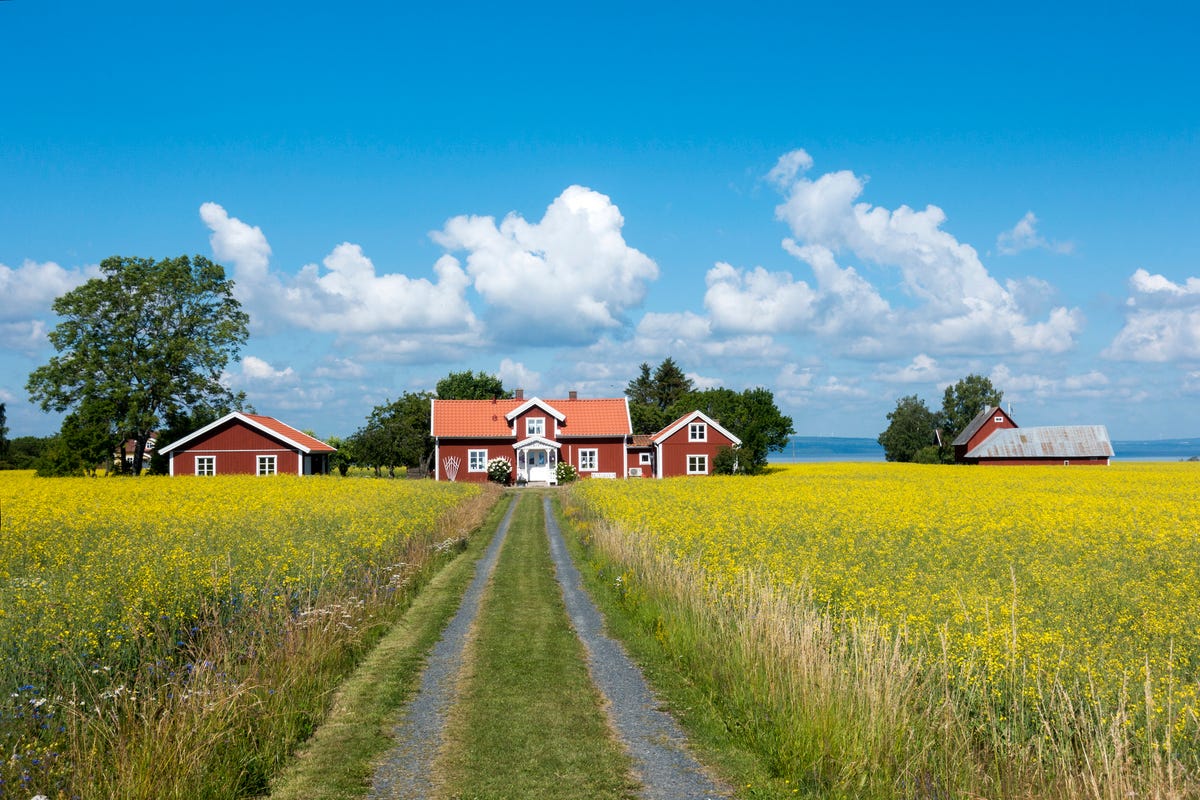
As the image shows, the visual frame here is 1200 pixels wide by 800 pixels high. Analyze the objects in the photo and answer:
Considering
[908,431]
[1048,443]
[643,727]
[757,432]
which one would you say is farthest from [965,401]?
[643,727]

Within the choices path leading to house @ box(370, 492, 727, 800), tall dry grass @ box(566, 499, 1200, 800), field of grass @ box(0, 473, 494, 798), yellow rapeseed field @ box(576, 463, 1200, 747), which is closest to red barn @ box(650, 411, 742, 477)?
yellow rapeseed field @ box(576, 463, 1200, 747)

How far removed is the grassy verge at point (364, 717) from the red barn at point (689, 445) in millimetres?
52121

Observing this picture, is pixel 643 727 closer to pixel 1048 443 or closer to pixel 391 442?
pixel 391 442

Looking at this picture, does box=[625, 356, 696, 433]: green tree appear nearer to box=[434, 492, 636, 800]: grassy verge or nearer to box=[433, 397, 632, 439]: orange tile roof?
box=[433, 397, 632, 439]: orange tile roof

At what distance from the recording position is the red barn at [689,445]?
68.1m

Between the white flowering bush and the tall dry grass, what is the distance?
54.6 meters

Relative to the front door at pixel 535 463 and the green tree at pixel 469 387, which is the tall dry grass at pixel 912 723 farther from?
the green tree at pixel 469 387

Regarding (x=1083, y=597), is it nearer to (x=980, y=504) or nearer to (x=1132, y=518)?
(x=1132, y=518)

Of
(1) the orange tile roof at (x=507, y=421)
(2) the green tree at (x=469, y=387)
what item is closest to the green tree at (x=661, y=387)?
(2) the green tree at (x=469, y=387)

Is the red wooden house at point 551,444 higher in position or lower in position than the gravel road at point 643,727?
higher

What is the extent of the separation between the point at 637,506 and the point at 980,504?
10.5m

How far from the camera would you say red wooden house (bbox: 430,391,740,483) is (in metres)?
67.2

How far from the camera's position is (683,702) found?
10312 mm

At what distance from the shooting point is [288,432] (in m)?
64.3
